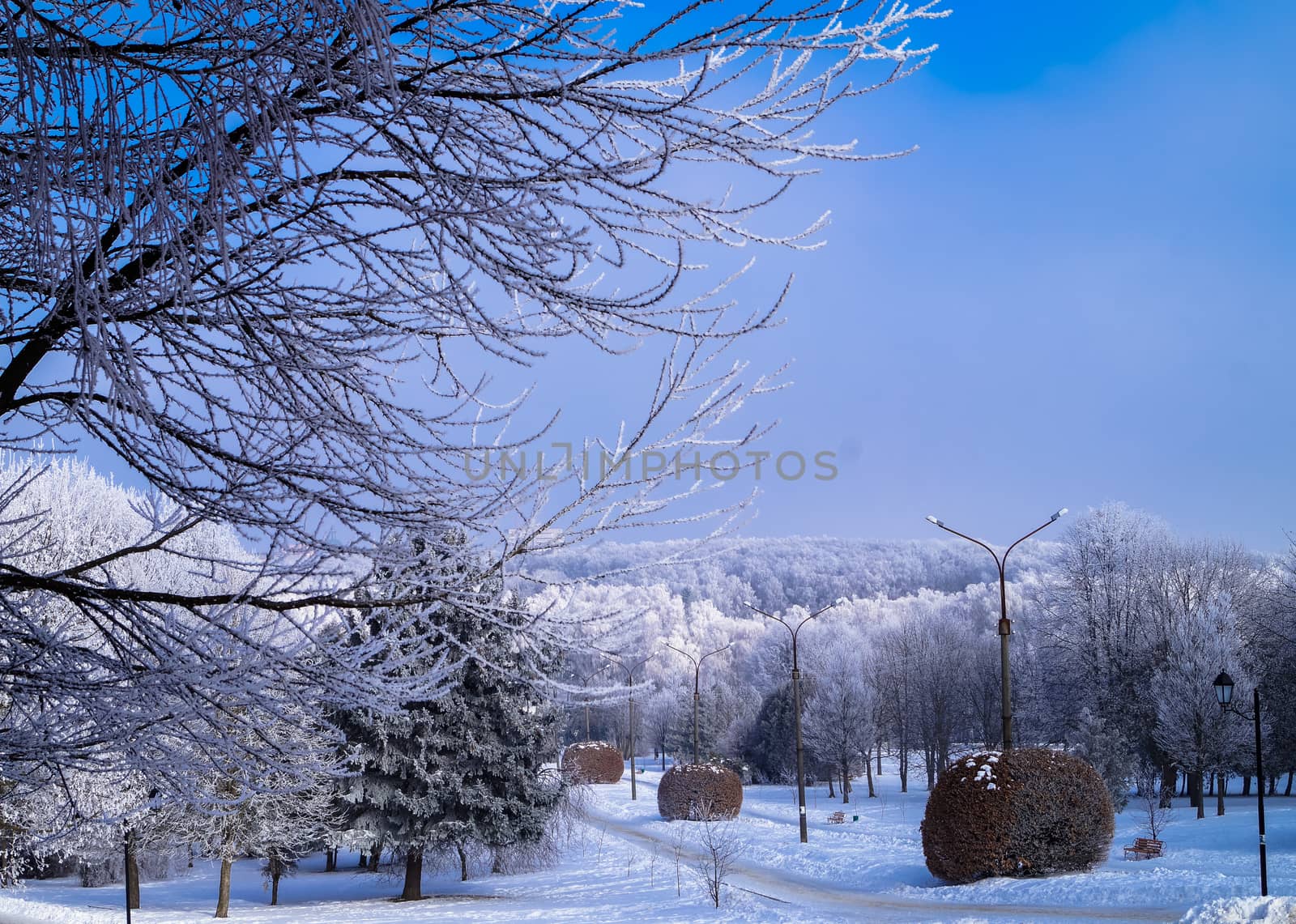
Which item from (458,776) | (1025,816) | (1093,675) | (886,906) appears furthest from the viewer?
(1093,675)

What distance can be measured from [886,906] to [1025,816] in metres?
2.87

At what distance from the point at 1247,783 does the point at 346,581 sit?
45.9 meters

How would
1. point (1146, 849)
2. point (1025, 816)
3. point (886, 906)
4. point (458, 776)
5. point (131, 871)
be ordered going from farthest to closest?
point (1146, 849) → point (458, 776) → point (131, 871) → point (1025, 816) → point (886, 906)

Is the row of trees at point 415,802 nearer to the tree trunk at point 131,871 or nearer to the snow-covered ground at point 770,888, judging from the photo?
the tree trunk at point 131,871

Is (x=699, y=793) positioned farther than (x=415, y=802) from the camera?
Yes

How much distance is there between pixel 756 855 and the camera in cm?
2461

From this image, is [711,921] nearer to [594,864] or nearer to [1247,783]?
[594,864]

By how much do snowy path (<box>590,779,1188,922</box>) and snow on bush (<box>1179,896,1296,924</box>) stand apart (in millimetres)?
3565

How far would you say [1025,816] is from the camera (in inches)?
674

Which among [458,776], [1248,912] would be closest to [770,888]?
[458,776]

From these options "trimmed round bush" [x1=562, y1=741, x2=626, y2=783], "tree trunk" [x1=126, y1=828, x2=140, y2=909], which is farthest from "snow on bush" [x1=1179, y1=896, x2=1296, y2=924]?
"trimmed round bush" [x1=562, y1=741, x2=626, y2=783]

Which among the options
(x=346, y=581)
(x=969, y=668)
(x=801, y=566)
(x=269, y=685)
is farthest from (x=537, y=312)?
(x=801, y=566)

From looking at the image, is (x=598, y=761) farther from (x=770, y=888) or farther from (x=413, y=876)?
(x=770, y=888)

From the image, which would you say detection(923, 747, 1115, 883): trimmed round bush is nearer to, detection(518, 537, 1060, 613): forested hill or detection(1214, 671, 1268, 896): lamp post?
detection(1214, 671, 1268, 896): lamp post
